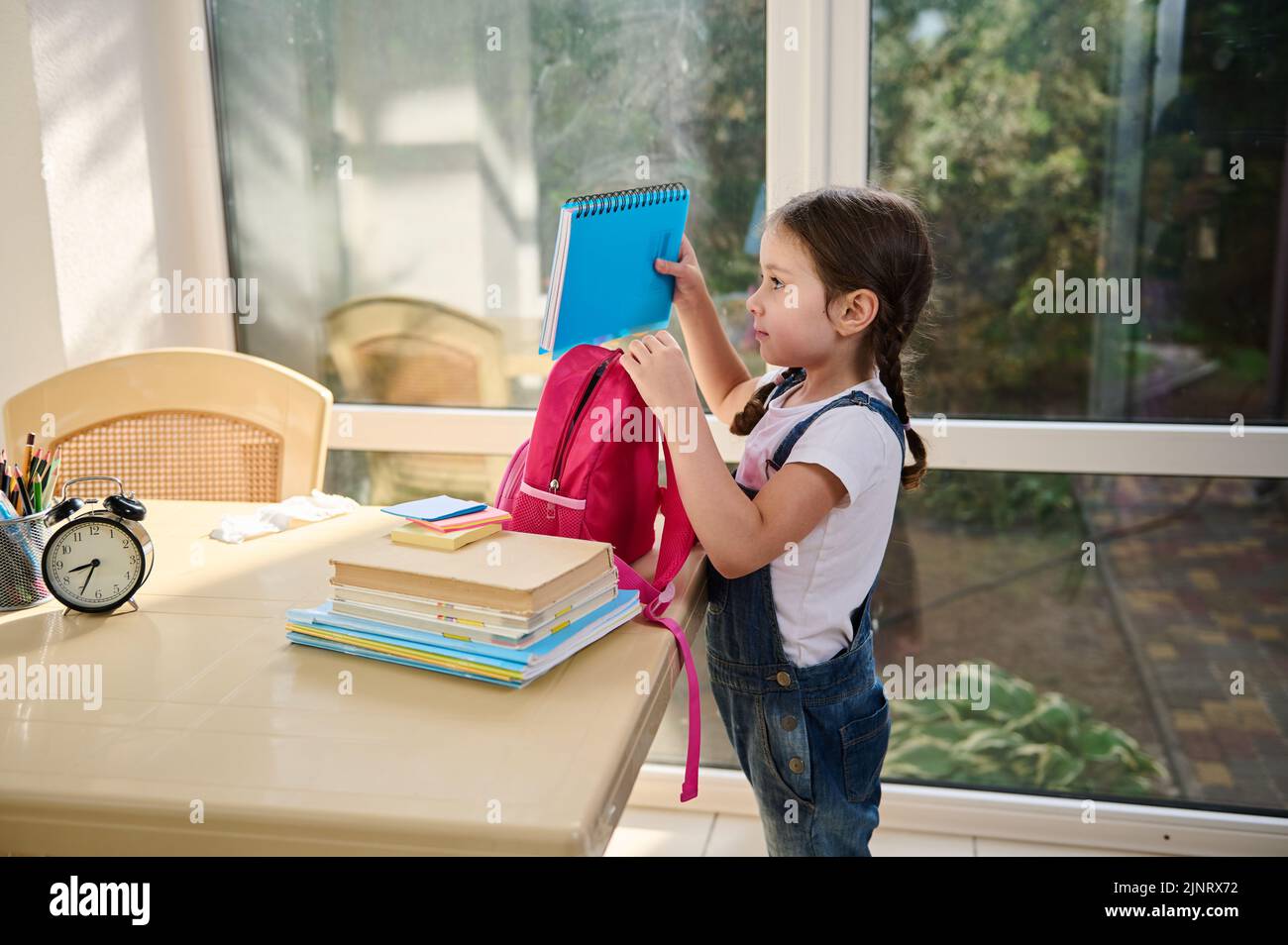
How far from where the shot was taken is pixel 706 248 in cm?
202

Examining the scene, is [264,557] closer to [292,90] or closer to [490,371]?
[490,371]

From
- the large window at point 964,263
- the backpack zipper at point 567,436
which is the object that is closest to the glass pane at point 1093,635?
the large window at point 964,263

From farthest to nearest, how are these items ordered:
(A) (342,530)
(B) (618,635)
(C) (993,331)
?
(C) (993,331) < (A) (342,530) < (B) (618,635)

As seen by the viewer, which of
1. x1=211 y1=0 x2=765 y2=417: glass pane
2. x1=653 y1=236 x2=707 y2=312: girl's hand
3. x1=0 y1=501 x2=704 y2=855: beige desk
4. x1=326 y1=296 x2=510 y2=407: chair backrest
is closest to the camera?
x1=0 y1=501 x2=704 y2=855: beige desk

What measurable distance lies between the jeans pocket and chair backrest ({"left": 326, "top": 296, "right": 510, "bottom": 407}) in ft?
A: 3.57

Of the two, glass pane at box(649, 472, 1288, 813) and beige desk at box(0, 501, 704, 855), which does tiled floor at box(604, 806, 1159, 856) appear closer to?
glass pane at box(649, 472, 1288, 813)

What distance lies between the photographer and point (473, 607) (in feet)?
3.25

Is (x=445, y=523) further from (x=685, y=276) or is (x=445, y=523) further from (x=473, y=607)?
(x=685, y=276)

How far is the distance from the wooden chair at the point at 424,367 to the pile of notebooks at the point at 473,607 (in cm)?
109

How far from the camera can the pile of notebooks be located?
3.20 feet

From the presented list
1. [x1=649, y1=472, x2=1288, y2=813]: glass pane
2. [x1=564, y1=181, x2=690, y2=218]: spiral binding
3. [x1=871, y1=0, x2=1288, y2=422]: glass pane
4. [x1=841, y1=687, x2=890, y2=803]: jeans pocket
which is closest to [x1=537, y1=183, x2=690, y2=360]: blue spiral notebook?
[x1=564, y1=181, x2=690, y2=218]: spiral binding
